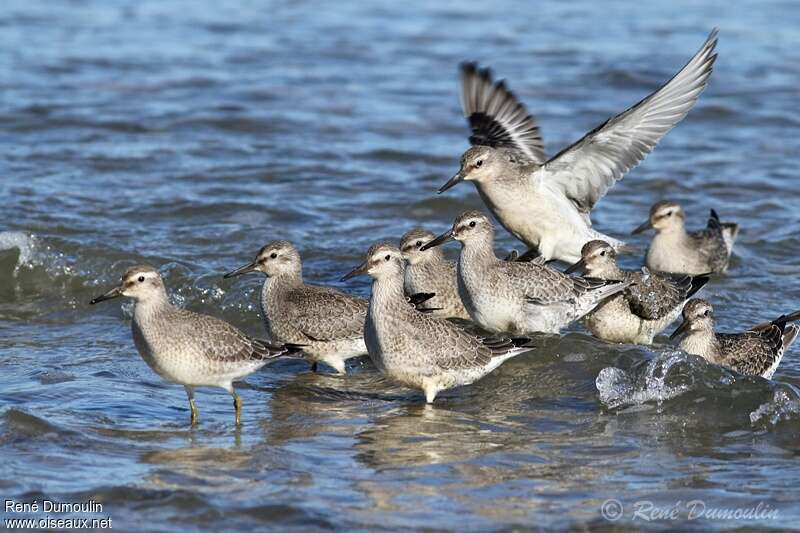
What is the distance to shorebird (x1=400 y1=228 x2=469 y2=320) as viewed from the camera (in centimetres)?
1145

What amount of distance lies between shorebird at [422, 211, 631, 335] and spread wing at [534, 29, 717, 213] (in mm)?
1317

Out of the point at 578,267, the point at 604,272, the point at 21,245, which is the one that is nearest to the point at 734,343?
the point at 604,272

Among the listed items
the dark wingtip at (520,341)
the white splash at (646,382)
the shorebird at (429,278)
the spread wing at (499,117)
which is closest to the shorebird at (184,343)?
the dark wingtip at (520,341)

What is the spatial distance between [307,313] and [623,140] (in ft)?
11.7

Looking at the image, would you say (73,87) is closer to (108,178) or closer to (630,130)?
(108,178)

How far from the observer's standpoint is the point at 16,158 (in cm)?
1619

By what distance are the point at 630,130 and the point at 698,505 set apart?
5.11 meters

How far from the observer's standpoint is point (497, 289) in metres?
10.5

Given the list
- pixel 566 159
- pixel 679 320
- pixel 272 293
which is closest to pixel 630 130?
pixel 566 159

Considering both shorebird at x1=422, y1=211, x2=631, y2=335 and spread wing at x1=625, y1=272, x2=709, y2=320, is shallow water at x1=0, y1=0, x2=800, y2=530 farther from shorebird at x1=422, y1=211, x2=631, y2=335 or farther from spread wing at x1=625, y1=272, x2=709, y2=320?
spread wing at x1=625, y1=272, x2=709, y2=320

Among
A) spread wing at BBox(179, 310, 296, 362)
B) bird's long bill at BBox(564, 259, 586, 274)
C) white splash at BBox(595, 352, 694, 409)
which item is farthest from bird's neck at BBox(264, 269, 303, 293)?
white splash at BBox(595, 352, 694, 409)

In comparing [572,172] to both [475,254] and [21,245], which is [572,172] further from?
[21,245]

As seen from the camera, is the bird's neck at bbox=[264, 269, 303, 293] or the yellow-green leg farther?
the bird's neck at bbox=[264, 269, 303, 293]
